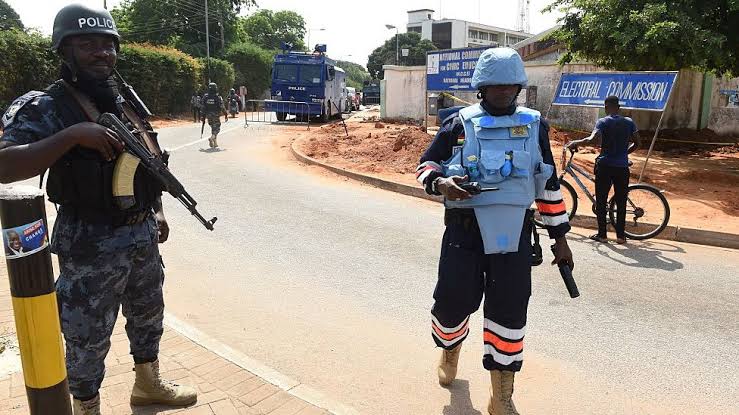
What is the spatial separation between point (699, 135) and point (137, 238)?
60.4ft

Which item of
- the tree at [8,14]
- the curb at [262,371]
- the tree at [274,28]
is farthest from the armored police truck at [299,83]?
the tree at [8,14]

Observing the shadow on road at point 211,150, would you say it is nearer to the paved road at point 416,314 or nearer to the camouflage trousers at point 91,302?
the paved road at point 416,314

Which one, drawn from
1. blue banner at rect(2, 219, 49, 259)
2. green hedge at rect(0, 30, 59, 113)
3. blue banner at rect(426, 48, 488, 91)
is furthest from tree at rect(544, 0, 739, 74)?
green hedge at rect(0, 30, 59, 113)

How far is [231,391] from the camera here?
3.10 m

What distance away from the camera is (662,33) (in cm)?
1042

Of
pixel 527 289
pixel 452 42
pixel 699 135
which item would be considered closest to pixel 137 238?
pixel 527 289

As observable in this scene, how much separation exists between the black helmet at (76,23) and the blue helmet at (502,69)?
1727mm

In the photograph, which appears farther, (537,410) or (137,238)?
(537,410)

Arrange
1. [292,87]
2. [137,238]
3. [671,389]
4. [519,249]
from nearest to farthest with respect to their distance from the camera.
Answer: [137,238], [519,249], [671,389], [292,87]

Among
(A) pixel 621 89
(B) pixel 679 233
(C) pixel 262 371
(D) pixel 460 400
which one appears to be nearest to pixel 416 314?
(D) pixel 460 400

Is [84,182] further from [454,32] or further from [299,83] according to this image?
[454,32]

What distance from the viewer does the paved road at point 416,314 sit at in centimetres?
335

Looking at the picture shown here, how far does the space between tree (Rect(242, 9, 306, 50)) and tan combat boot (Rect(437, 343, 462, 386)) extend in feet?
223

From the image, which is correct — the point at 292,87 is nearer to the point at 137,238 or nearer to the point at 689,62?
the point at 689,62
